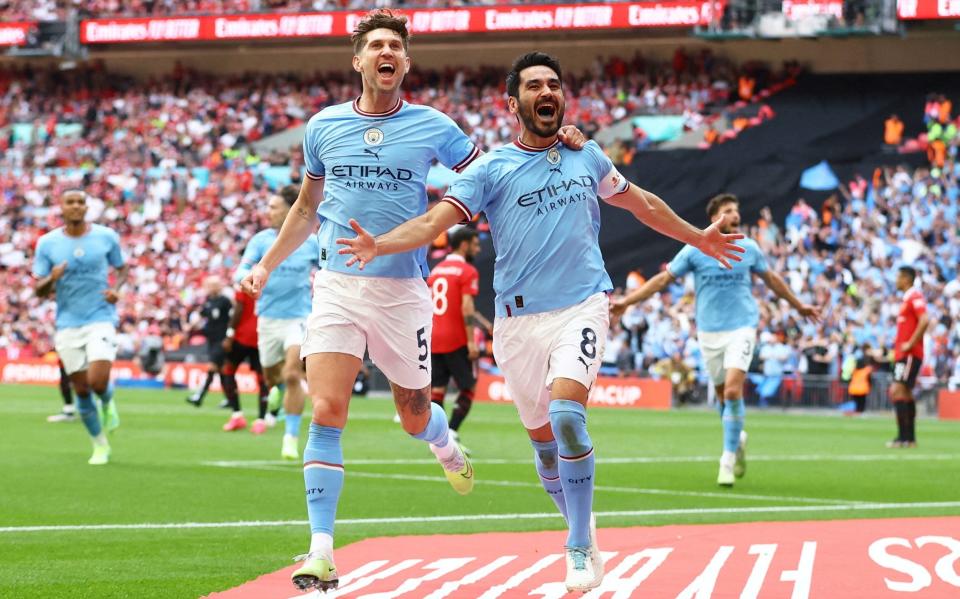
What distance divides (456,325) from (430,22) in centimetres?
2847

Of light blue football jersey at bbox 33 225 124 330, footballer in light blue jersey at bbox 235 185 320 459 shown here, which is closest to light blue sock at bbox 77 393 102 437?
light blue football jersey at bbox 33 225 124 330

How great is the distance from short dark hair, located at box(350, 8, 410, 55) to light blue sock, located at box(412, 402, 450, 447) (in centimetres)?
225

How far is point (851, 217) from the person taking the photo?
33812mm

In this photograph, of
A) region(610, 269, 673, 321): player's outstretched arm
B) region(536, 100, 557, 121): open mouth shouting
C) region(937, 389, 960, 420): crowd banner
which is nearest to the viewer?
region(536, 100, 557, 121): open mouth shouting

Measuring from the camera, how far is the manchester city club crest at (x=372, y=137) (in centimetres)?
813

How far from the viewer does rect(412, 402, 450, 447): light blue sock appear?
9.12m

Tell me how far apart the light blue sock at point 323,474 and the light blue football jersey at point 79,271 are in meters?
7.27

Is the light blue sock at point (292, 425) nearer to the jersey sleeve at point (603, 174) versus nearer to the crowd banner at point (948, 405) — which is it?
the jersey sleeve at point (603, 174)

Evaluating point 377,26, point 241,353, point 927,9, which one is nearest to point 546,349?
point 377,26

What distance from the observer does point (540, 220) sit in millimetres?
7848

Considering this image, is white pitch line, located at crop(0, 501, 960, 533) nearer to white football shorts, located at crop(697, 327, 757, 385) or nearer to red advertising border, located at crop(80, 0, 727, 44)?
white football shorts, located at crop(697, 327, 757, 385)

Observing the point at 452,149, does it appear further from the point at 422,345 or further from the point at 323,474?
the point at 323,474

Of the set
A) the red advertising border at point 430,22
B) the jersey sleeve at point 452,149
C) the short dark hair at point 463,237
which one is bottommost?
the short dark hair at point 463,237

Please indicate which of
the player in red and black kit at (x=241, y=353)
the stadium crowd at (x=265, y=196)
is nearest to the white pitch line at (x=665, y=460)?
the player in red and black kit at (x=241, y=353)
